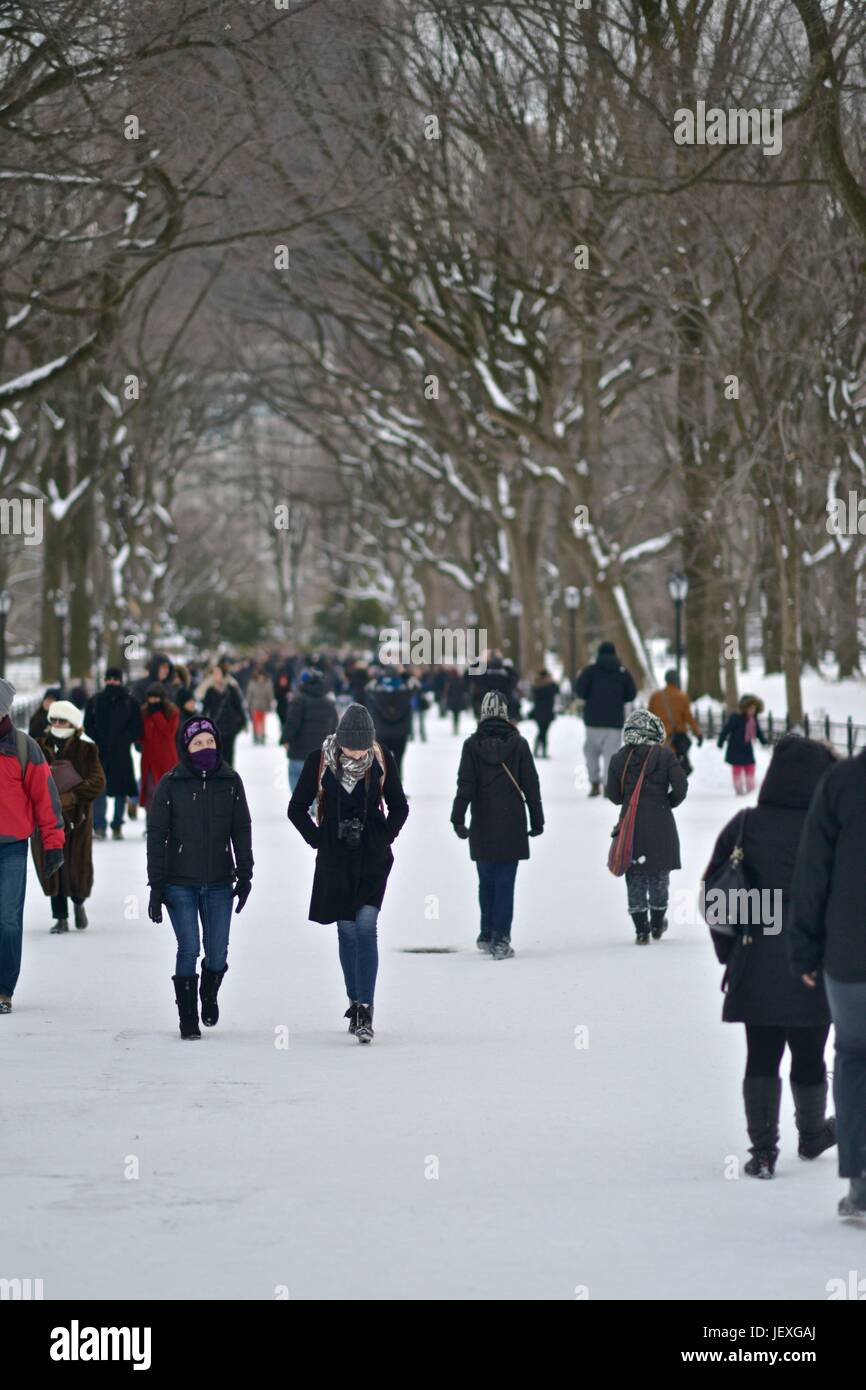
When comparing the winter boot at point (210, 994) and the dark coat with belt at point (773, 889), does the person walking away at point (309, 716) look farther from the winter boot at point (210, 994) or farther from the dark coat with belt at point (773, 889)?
the dark coat with belt at point (773, 889)

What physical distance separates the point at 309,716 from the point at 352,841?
11852 millimetres

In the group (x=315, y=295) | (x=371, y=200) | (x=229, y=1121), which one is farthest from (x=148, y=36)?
(x=315, y=295)

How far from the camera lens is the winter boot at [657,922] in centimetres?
1392

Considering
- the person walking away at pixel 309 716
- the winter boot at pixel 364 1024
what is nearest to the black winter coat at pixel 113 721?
the person walking away at pixel 309 716

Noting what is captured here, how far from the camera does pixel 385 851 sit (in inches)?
415

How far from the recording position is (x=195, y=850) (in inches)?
410

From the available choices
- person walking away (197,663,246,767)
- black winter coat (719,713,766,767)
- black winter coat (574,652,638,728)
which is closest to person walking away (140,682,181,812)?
person walking away (197,663,246,767)

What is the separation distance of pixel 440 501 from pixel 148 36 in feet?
157

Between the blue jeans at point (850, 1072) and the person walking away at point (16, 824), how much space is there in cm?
514

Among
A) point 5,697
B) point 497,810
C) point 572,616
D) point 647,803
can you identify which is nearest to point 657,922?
point 647,803

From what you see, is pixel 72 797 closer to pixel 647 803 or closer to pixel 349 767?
pixel 647 803

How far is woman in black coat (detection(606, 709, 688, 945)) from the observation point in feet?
44.5
